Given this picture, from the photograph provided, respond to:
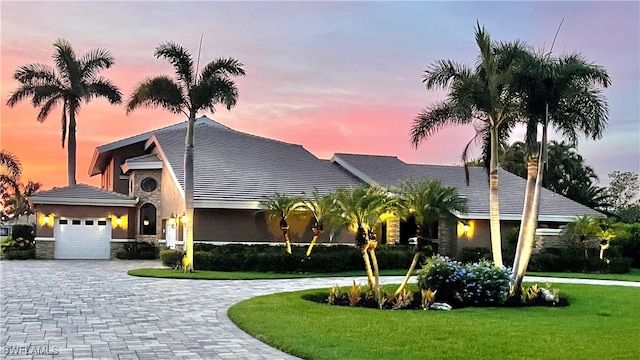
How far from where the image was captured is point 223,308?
12.8 metres

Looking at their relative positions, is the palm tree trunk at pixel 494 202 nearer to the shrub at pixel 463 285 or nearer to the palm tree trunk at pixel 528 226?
the palm tree trunk at pixel 528 226

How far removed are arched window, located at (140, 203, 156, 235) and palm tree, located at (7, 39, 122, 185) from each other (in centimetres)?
472

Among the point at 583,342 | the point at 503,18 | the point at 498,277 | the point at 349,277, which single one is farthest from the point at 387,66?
the point at 583,342

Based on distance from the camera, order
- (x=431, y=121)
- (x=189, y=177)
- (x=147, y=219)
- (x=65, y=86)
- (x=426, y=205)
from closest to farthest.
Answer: (x=426, y=205), (x=431, y=121), (x=189, y=177), (x=147, y=219), (x=65, y=86)

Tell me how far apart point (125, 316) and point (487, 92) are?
10563 millimetres

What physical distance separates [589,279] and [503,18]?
11144mm

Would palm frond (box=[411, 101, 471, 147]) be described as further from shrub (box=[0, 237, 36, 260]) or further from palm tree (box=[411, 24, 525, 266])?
shrub (box=[0, 237, 36, 260])

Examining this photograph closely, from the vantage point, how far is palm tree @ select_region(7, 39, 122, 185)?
32250 millimetres

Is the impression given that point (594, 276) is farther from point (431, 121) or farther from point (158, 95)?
point (158, 95)

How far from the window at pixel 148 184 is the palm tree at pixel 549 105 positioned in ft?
65.2

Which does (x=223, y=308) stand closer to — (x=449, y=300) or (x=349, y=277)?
(x=449, y=300)

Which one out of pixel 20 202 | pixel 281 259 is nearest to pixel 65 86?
pixel 20 202

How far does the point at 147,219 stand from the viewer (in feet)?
100

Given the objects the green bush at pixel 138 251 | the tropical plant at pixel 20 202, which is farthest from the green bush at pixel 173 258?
the tropical plant at pixel 20 202
